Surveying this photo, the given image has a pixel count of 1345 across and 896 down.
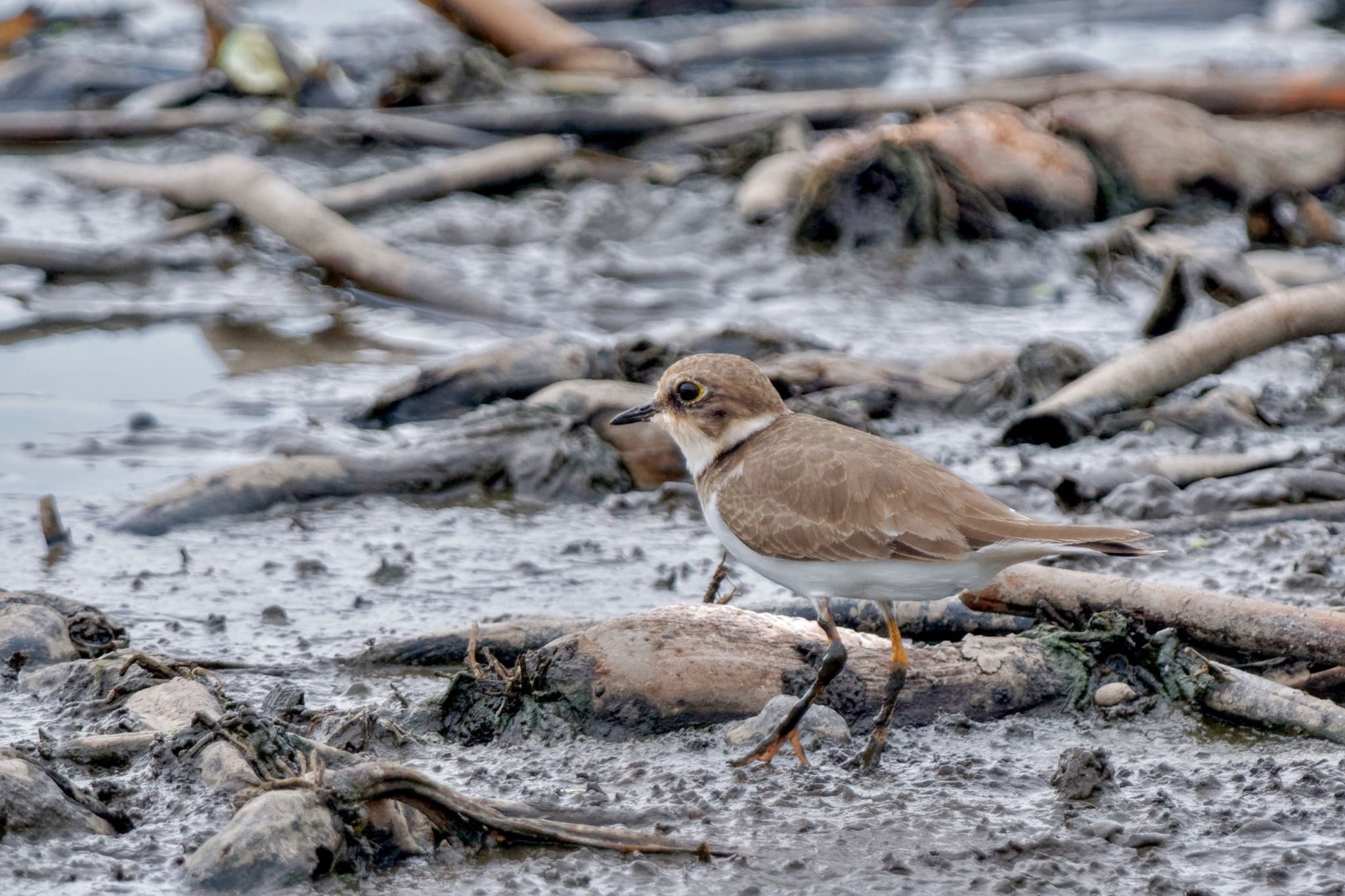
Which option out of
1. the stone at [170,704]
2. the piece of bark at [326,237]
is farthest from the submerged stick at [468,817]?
the piece of bark at [326,237]

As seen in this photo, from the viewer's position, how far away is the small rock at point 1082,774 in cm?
385

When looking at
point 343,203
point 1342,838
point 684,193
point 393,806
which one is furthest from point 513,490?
point 684,193

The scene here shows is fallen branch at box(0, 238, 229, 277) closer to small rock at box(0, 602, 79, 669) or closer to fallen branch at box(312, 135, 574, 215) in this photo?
fallen branch at box(312, 135, 574, 215)

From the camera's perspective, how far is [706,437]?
4.73m

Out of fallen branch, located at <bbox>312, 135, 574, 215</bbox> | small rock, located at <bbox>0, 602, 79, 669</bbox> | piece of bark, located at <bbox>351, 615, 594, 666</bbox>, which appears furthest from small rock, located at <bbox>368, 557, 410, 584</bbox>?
fallen branch, located at <bbox>312, 135, 574, 215</bbox>

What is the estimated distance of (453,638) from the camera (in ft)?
15.9

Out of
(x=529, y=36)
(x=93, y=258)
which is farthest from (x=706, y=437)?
(x=529, y=36)

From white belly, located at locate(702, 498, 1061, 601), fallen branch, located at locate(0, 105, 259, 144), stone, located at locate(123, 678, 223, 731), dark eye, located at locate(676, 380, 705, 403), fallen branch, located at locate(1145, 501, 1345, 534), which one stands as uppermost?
dark eye, located at locate(676, 380, 705, 403)

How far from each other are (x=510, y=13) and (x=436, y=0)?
770mm

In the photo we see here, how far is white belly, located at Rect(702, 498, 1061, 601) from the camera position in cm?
400

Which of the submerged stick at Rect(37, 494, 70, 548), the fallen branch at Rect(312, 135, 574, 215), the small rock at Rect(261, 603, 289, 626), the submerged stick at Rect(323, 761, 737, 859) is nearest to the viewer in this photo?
the submerged stick at Rect(323, 761, 737, 859)

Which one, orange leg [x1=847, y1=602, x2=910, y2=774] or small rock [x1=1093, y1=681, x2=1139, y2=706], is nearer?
orange leg [x1=847, y1=602, x2=910, y2=774]

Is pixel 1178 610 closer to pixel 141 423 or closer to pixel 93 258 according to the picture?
pixel 141 423

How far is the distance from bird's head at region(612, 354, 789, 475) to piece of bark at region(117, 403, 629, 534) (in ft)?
6.39
